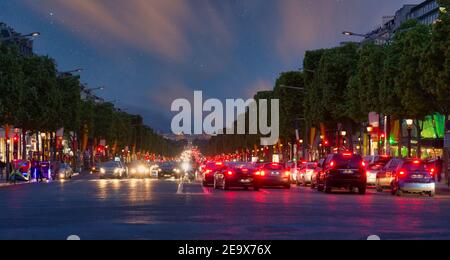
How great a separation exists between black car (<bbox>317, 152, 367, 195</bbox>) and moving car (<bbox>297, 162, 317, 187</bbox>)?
51.3 feet

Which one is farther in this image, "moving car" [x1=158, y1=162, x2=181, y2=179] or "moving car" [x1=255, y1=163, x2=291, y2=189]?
"moving car" [x1=158, y1=162, x2=181, y2=179]

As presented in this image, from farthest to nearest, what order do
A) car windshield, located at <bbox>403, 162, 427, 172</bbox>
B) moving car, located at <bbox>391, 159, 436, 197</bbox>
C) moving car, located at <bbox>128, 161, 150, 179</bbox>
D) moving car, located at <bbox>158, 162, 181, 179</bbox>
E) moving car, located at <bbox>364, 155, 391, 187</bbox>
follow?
moving car, located at <bbox>128, 161, 150, 179</bbox>, moving car, located at <bbox>158, 162, 181, 179</bbox>, moving car, located at <bbox>364, 155, 391, 187</bbox>, car windshield, located at <bbox>403, 162, 427, 172</bbox>, moving car, located at <bbox>391, 159, 436, 197</bbox>

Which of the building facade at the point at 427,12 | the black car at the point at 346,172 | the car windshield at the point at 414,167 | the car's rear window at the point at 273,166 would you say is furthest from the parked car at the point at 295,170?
the building facade at the point at 427,12

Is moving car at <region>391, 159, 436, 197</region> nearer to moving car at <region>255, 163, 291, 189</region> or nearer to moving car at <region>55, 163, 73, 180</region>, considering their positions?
moving car at <region>255, 163, 291, 189</region>

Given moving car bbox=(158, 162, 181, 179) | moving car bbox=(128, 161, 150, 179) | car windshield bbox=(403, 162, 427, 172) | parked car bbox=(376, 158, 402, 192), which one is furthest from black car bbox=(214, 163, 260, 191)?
moving car bbox=(128, 161, 150, 179)

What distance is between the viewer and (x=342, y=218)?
27.4 m

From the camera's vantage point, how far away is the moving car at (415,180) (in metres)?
48.8

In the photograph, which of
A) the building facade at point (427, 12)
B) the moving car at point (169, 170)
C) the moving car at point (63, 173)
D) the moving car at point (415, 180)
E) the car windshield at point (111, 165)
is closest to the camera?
the moving car at point (415, 180)

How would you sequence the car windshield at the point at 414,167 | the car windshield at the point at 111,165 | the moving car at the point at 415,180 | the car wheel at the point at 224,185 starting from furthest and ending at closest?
the car windshield at the point at 111,165
the car wheel at the point at 224,185
the car windshield at the point at 414,167
the moving car at the point at 415,180

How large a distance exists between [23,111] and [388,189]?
3703 cm

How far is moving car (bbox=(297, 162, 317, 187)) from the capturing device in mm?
67812

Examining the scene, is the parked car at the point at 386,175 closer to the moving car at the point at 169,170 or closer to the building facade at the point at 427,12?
the moving car at the point at 169,170

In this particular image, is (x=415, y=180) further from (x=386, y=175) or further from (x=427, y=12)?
(x=427, y=12)
